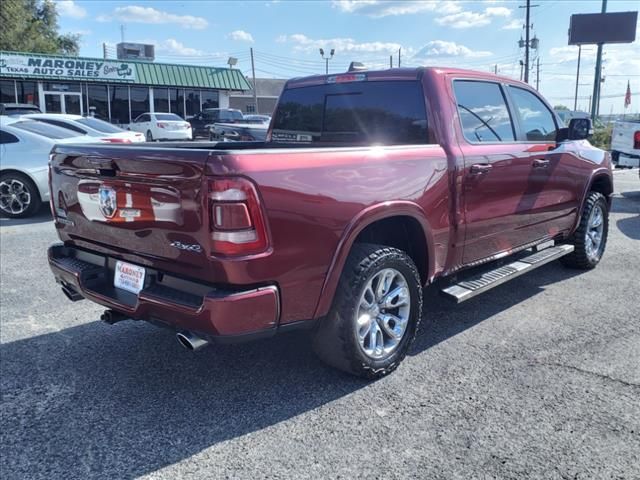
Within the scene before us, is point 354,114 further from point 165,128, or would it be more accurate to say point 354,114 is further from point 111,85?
point 111,85

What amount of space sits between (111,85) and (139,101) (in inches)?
70.2

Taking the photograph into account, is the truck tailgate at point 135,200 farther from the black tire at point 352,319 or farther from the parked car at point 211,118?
the parked car at point 211,118

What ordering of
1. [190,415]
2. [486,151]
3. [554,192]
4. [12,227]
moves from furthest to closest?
[12,227] → [554,192] → [486,151] → [190,415]

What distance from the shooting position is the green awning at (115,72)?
28.6 m

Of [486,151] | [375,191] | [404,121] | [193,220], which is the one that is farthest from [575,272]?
[193,220]

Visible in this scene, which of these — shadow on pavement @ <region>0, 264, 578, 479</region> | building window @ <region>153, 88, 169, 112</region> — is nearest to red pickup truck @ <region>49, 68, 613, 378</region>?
shadow on pavement @ <region>0, 264, 578, 479</region>

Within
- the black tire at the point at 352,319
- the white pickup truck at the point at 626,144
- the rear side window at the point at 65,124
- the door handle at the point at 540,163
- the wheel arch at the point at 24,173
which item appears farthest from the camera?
the white pickup truck at the point at 626,144

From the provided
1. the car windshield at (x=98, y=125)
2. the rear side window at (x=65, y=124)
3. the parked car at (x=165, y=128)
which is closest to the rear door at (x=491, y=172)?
the rear side window at (x=65, y=124)

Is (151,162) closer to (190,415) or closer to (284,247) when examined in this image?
(284,247)

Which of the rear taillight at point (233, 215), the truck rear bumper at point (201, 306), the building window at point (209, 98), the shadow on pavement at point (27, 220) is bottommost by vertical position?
the shadow on pavement at point (27, 220)

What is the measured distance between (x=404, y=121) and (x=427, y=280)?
1163mm

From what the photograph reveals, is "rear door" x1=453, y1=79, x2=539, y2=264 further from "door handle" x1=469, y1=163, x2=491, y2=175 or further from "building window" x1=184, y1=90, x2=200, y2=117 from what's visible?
"building window" x1=184, y1=90, x2=200, y2=117

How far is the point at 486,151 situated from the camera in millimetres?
4195

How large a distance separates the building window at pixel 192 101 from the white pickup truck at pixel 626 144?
2731cm
